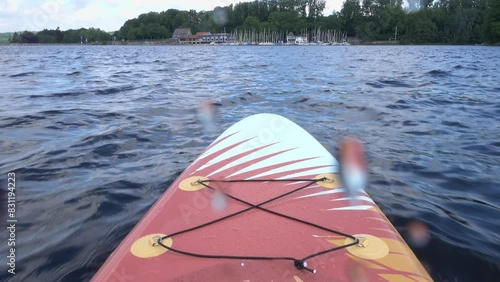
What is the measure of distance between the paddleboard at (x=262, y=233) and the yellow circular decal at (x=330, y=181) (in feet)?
0.04

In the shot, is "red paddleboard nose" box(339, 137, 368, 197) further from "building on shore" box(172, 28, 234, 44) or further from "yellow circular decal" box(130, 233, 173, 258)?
"building on shore" box(172, 28, 234, 44)

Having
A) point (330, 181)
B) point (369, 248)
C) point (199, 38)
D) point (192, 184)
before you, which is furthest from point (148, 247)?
point (199, 38)

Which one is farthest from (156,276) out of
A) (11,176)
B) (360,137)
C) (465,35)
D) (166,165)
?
(465,35)

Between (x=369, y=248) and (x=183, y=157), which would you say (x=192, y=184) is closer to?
(x=369, y=248)

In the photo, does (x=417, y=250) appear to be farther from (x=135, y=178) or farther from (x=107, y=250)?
(x=135, y=178)

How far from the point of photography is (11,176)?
397cm

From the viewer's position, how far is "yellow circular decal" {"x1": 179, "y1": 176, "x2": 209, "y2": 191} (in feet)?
9.87

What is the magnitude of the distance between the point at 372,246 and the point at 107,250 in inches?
74.0

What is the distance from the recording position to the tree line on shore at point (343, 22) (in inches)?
3071

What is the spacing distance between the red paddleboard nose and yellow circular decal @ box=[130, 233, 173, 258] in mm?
1516

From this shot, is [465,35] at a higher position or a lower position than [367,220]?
higher

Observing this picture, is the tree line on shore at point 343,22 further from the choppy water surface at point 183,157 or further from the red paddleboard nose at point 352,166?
the red paddleboard nose at point 352,166

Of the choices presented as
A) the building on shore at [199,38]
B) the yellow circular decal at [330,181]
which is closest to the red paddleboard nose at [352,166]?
the yellow circular decal at [330,181]

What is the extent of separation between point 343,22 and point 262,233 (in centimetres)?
11918
